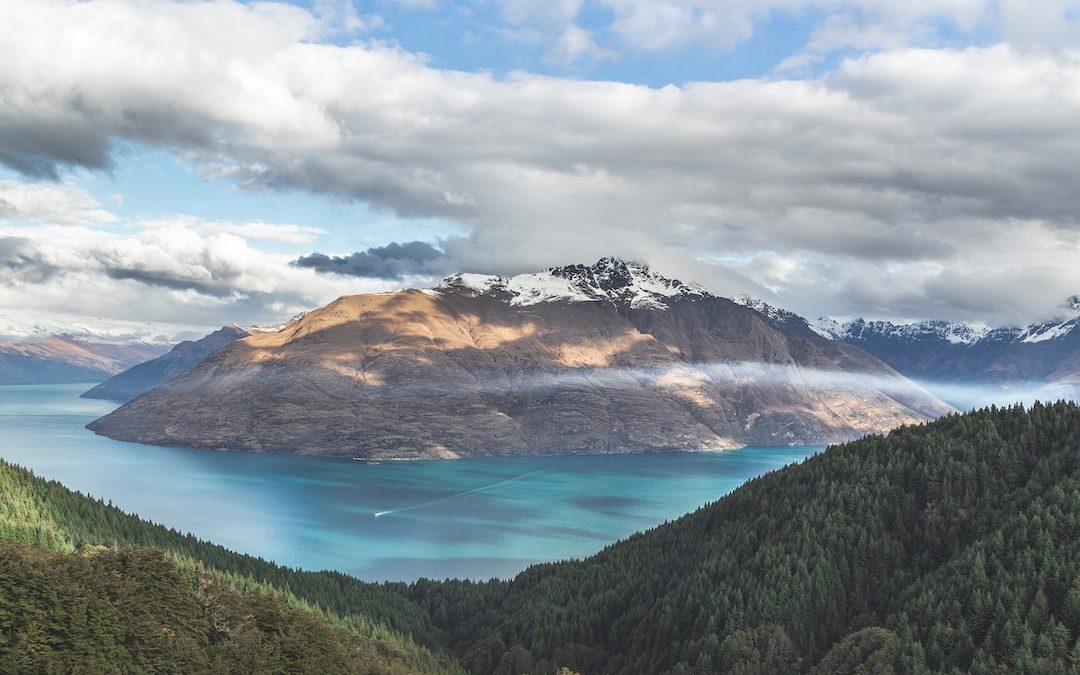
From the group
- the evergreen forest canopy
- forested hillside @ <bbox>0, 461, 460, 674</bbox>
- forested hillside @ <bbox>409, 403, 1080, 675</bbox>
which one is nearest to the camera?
forested hillside @ <bbox>0, 461, 460, 674</bbox>

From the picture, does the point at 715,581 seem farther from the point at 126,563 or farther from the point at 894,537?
the point at 126,563

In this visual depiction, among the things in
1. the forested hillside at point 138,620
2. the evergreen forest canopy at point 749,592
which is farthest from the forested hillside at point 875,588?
the forested hillside at point 138,620

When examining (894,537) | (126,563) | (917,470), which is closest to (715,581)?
(894,537)

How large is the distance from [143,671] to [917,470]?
160m

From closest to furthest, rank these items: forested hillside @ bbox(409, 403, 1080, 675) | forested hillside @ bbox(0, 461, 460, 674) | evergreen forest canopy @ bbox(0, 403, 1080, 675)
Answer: forested hillside @ bbox(0, 461, 460, 674)
evergreen forest canopy @ bbox(0, 403, 1080, 675)
forested hillside @ bbox(409, 403, 1080, 675)

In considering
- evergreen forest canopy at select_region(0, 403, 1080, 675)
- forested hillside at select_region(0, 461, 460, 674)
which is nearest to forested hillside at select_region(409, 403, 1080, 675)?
evergreen forest canopy at select_region(0, 403, 1080, 675)

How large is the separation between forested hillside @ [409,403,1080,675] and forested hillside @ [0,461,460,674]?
112 ft

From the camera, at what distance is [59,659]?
277ft

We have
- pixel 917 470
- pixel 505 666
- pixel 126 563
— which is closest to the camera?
pixel 126 563

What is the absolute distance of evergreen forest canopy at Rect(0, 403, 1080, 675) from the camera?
10531 centimetres

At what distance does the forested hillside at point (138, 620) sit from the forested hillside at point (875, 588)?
3404 cm

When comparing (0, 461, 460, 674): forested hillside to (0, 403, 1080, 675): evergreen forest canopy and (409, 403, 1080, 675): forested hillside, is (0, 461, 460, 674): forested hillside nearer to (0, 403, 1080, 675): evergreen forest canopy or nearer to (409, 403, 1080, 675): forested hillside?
(0, 403, 1080, 675): evergreen forest canopy

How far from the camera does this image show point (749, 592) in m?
166

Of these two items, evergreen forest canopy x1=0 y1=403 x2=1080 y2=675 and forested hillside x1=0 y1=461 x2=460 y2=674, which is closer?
forested hillside x1=0 y1=461 x2=460 y2=674
